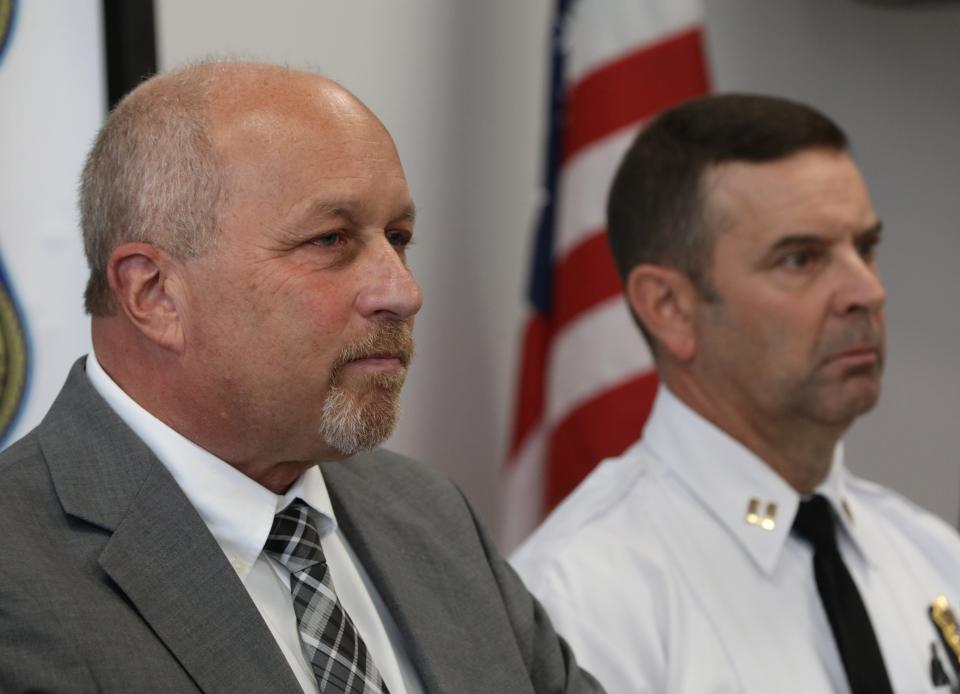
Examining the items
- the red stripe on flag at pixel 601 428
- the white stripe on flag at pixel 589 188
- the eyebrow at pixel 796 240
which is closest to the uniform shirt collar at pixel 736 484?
the eyebrow at pixel 796 240

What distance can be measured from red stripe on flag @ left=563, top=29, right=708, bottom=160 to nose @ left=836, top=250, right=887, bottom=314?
719 millimetres

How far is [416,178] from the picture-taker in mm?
2566

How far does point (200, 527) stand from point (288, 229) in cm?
28

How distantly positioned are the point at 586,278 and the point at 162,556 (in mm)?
1456

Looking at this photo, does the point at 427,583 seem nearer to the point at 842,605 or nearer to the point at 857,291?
the point at 842,605

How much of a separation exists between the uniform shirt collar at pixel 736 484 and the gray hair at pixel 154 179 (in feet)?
3.04

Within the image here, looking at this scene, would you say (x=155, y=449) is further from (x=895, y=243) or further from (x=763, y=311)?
(x=895, y=243)

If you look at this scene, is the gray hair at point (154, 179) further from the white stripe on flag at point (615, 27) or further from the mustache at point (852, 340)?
the white stripe on flag at point (615, 27)

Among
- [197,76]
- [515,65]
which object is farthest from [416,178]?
[197,76]

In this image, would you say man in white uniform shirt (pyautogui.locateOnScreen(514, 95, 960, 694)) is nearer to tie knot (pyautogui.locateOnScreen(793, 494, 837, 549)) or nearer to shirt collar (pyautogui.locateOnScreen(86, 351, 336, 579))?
tie knot (pyautogui.locateOnScreen(793, 494, 837, 549))

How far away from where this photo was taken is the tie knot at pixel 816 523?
1.95 m

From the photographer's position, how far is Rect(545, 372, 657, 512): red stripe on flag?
8.33 ft

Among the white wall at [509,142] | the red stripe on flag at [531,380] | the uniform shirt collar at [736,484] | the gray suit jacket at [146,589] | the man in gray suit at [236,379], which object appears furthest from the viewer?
the red stripe on flag at [531,380]

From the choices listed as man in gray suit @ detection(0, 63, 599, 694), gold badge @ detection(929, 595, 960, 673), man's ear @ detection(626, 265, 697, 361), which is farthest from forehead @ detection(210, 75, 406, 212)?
gold badge @ detection(929, 595, 960, 673)
